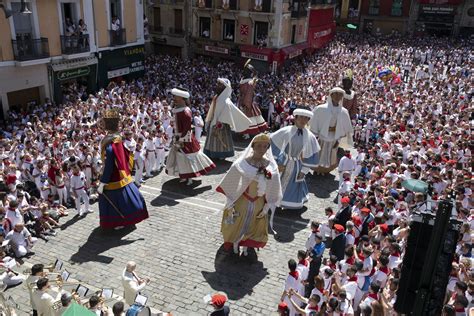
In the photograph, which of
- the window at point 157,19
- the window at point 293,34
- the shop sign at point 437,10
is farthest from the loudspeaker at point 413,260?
the shop sign at point 437,10

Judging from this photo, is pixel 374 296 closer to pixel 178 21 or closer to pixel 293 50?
pixel 293 50

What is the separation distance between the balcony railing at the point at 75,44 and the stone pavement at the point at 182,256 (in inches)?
427

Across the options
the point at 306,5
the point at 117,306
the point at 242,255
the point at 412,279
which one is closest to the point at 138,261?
the point at 242,255

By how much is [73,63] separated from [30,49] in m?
2.61

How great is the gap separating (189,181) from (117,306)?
6.76 m

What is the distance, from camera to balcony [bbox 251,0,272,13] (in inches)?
1069

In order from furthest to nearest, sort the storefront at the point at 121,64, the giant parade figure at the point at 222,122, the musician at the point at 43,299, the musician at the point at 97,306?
the storefront at the point at 121,64
the giant parade figure at the point at 222,122
the musician at the point at 43,299
the musician at the point at 97,306

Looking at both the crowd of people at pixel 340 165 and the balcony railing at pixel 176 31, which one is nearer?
the crowd of people at pixel 340 165

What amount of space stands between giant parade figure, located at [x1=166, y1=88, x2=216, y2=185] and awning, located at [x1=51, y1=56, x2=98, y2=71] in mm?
9879

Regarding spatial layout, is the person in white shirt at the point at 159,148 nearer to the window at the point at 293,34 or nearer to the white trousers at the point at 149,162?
the white trousers at the point at 149,162

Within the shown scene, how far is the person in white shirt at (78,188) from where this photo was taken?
1012 centimetres

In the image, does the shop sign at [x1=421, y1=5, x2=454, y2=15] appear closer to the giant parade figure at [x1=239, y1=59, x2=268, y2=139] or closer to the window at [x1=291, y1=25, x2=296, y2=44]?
the window at [x1=291, y1=25, x2=296, y2=44]

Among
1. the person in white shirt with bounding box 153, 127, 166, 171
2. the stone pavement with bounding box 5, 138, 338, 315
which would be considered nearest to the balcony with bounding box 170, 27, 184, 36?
the person in white shirt with bounding box 153, 127, 166, 171

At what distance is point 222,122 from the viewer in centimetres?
1352
